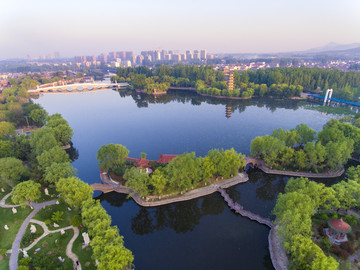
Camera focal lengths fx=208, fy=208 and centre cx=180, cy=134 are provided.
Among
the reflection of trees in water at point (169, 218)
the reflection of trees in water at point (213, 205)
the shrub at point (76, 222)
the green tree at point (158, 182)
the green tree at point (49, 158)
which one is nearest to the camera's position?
the shrub at point (76, 222)

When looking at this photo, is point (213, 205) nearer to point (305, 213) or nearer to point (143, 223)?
point (143, 223)

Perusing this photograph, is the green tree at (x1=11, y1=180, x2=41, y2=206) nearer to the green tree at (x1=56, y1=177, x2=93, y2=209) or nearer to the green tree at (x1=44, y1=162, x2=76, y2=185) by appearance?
the green tree at (x1=44, y1=162, x2=76, y2=185)

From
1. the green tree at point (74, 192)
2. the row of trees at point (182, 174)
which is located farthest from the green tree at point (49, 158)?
the row of trees at point (182, 174)

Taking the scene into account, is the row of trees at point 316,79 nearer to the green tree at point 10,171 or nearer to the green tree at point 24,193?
the green tree at point 10,171

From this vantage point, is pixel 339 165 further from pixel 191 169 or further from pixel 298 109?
pixel 298 109

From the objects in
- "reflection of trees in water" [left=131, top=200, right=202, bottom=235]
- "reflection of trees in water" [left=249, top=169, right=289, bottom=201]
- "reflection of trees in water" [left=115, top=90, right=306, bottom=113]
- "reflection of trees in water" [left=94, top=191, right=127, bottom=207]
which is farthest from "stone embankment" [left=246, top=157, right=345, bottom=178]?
"reflection of trees in water" [left=115, top=90, right=306, bottom=113]
